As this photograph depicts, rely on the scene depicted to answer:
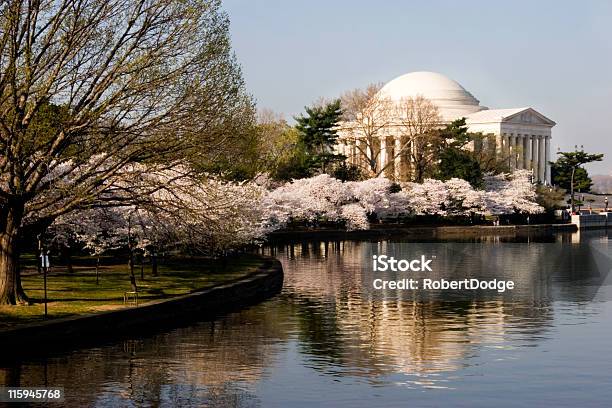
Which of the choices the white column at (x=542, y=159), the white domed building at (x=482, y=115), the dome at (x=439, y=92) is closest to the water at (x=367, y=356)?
the white domed building at (x=482, y=115)

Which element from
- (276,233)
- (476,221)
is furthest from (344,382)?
(476,221)

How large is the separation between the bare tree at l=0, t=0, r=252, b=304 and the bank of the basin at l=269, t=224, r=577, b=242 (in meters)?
51.9

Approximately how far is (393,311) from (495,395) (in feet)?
55.8

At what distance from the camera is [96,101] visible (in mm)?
36719

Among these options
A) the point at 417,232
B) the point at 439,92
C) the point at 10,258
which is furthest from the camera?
the point at 439,92

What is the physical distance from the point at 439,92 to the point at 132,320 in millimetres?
149077

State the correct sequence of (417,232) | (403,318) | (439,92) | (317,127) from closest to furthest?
1. (403,318)
2. (417,232)
3. (317,127)
4. (439,92)

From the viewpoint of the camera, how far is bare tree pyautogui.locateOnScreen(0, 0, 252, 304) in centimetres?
3534

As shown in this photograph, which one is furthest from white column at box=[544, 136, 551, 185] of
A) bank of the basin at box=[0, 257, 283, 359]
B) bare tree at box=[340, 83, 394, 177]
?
bank of the basin at box=[0, 257, 283, 359]

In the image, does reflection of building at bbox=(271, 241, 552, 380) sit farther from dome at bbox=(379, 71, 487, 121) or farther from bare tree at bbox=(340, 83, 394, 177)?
dome at bbox=(379, 71, 487, 121)

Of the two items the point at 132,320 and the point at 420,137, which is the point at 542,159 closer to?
the point at 420,137

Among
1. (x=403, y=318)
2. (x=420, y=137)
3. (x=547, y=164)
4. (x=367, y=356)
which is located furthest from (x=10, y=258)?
(x=547, y=164)

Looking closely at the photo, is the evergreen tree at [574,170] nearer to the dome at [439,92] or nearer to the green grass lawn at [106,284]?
the dome at [439,92]

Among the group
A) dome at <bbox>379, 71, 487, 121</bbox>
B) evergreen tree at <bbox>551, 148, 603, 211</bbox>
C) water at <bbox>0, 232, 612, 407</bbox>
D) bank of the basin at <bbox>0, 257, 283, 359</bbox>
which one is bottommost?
water at <bbox>0, 232, 612, 407</bbox>
